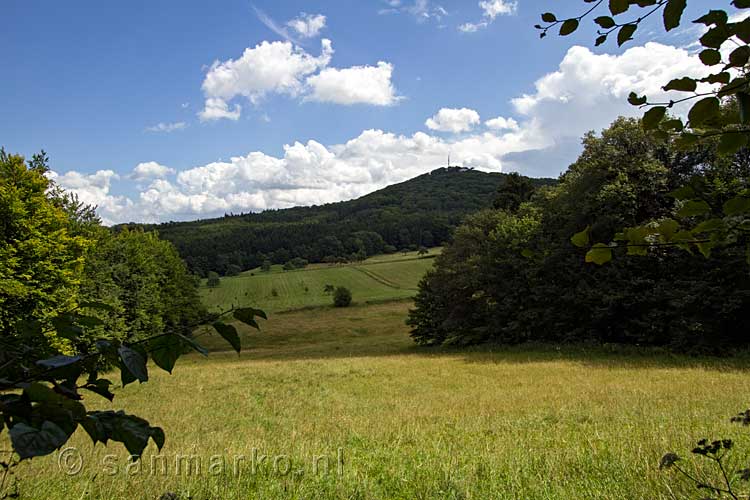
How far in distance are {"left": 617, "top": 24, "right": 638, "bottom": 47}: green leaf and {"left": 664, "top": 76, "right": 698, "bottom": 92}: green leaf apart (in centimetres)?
21

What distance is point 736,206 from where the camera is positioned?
135 centimetres

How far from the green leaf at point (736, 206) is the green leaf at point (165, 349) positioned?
166 cm

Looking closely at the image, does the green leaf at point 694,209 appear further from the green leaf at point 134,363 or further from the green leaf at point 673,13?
the green leaf at point 134,363

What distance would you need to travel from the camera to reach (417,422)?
27.8 ft

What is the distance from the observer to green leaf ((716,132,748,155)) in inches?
51.4

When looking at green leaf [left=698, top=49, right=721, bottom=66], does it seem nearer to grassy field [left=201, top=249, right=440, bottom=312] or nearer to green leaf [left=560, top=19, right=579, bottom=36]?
green leaf [left=560, top=19, right=579, bottom=36]

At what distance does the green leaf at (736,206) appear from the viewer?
4.41 ft

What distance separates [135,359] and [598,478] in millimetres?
4252

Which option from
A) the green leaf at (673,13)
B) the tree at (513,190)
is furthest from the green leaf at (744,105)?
the tree at (513,190)

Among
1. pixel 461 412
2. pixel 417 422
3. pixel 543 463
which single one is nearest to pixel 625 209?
pixel 461 412

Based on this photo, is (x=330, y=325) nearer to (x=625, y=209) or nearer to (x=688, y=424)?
(x=625, y=209)

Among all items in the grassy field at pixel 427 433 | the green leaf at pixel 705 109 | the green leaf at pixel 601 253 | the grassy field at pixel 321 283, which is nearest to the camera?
the green leaf at pixel 705 109

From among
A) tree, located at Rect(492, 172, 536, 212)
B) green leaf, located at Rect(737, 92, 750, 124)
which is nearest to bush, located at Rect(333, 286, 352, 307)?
tree, located at Rect(492, 172, 536, 212)

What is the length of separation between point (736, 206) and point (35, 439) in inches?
73.1
